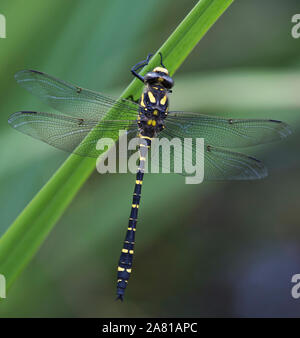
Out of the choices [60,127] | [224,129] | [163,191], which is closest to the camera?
[60,127]

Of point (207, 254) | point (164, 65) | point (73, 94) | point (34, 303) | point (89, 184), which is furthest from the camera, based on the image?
point (207, 254)

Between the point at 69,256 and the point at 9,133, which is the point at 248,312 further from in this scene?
the point at 9,133

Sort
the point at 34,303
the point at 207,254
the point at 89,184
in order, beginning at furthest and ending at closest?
the point at 207,254 → the point at 89,184 → the point at 34,303

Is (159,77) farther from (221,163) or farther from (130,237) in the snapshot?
(130,237)

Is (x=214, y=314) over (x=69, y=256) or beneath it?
beneath

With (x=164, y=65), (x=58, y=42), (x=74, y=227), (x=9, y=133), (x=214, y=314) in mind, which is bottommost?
(x=214, y=314)

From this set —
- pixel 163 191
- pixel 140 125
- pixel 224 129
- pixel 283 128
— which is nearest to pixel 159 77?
pixel 140 125

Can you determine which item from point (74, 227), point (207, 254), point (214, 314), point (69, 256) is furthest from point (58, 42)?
point (214, 314)
